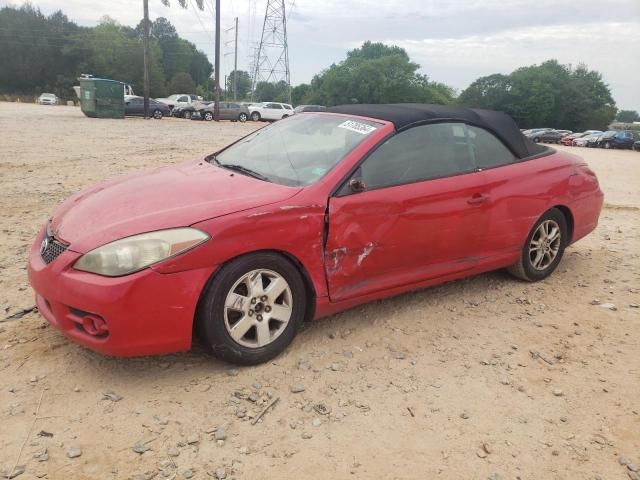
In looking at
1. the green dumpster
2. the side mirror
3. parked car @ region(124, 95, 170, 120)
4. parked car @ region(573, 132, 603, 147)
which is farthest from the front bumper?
parked car @ region(573, 132, 603, 147)

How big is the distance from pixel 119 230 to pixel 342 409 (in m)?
1.45

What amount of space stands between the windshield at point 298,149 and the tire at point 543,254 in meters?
1.68

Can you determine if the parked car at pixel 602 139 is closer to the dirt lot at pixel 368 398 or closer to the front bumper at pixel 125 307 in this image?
the dirt lot at pixel 368 398

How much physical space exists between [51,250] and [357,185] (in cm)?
176

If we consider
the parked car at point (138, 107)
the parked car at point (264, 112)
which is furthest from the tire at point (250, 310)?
the parked car at point (264, 112)

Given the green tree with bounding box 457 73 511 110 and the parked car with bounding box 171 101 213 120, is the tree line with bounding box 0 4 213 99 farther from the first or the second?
the green tree with bounding box 457 73 511 110

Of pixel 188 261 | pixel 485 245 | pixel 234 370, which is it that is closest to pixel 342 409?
pixel 234 370

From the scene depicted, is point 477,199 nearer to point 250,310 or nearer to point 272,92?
point 250,310

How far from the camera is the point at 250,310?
3021mm

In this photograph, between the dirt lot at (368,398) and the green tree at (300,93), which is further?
the green tree at (300,93)

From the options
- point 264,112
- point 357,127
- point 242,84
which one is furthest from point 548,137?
point 242,84

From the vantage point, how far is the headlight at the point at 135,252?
108 inches

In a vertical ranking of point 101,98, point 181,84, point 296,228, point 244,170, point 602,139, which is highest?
point 181,84

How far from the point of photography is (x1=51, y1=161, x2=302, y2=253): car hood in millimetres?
2885
